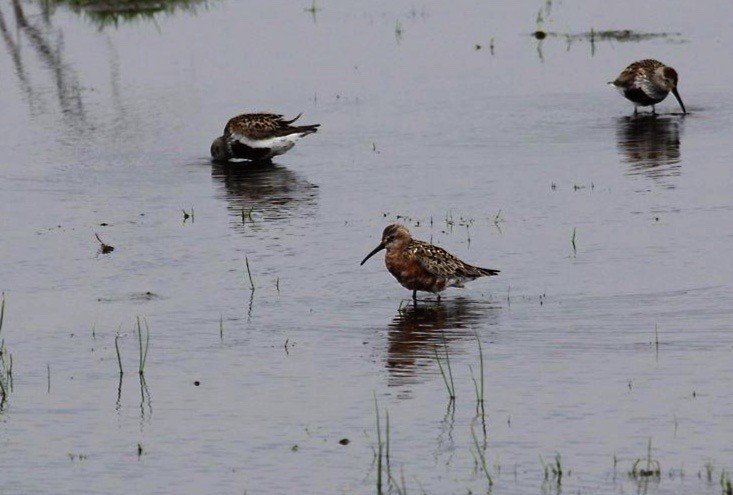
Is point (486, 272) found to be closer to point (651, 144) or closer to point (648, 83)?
point (651, 144)

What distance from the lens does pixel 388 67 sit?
29.2 metres

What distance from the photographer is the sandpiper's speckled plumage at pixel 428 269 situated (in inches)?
581

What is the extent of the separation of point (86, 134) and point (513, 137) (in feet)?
19.6

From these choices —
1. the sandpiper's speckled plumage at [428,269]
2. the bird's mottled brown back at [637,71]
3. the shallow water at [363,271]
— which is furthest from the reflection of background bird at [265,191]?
the bird's mottled brown back at [637,71]

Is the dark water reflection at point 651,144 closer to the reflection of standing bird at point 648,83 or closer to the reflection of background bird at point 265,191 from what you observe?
the reflection of standing bird at point 648,83

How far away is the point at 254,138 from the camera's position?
866 inches

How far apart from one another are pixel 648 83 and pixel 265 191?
6455 millimetres

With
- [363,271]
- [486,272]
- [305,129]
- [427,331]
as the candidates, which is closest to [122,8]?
[305,129]

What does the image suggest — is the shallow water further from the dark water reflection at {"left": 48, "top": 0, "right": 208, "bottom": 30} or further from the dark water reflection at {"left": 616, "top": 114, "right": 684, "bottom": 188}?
the dark water reflection at {"left": 48, "top": 0, "right": 208, "bottom": 30}

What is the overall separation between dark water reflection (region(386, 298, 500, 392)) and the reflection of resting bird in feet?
24.0

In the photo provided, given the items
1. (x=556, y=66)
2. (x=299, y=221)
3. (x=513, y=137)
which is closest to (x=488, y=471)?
(x=299, y=221)

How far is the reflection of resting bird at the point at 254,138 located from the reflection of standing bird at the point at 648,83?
192 inches

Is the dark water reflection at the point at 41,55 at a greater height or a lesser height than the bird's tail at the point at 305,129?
lesser

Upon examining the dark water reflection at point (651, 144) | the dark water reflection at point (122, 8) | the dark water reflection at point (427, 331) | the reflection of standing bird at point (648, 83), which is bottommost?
the dark water reflection at point (122, 8)
